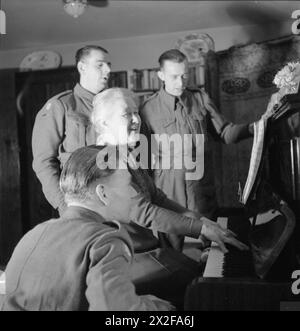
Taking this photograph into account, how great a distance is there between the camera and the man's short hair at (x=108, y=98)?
4.26 ft

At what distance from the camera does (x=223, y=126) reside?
1.38 metres

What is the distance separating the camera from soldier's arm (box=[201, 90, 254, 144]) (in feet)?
4.41

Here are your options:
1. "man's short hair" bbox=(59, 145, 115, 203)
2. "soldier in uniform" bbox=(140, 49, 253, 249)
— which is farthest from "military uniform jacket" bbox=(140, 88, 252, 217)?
"man's short hair" bbox=(59, 145, 115, 203)

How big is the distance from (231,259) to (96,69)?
2.43ft

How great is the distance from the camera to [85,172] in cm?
112

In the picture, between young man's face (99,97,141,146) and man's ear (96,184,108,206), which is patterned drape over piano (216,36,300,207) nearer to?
young man's face (99,97,141,146)

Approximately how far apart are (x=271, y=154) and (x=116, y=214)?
0.49 meters

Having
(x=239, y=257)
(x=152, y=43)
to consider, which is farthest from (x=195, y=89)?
(x=239, y=257)

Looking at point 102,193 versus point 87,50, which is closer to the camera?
point 102,193

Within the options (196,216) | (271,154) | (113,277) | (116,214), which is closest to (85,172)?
(116,214)

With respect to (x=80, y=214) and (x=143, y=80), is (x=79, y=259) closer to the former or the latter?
(x=80, y=214)

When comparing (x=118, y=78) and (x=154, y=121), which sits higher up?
(x=118, y=78)

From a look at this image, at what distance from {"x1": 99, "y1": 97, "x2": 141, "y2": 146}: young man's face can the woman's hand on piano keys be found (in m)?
0.36

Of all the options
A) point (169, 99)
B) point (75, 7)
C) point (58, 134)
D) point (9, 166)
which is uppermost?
point (75, 7)
